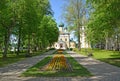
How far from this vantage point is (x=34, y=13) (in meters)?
42.0

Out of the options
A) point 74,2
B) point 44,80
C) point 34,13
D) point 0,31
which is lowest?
point 44,80

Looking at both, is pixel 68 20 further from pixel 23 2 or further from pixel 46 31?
pixel 23 2

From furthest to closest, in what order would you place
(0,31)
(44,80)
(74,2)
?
(74,2) → (0,31) → (44,80)

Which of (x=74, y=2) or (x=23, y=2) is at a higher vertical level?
(x=74, y=2)

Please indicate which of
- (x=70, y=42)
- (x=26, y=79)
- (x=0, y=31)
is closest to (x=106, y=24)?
(x=0, y=31)

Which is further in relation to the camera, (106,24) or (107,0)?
(106,24)

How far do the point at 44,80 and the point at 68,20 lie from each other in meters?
62.1

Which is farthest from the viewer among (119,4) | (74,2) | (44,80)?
(74,2)

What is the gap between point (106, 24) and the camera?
38.5 meters

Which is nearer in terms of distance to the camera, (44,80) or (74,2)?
(44,80)

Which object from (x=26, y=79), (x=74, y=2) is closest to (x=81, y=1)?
(x=74, y=2)

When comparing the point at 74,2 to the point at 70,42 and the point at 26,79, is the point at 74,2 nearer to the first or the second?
the point at 26,79

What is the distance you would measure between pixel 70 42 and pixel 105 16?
150m

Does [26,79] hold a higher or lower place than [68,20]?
lower
